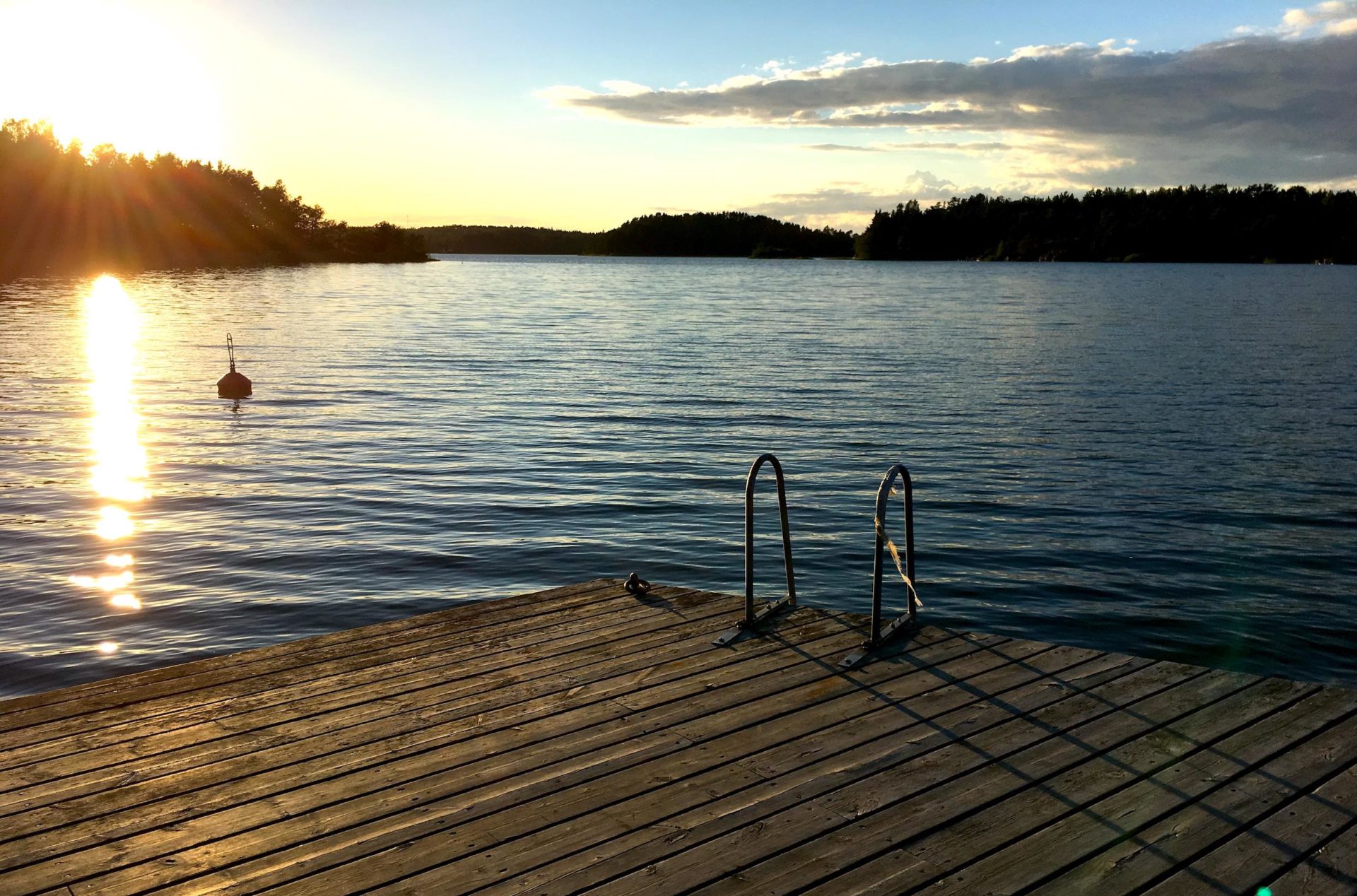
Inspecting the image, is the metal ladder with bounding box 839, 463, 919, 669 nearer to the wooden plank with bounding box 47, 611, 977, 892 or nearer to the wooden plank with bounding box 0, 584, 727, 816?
the wooden plank with bounding box 47, 611, 977, 892

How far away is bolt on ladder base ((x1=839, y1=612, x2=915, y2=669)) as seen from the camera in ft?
23.1

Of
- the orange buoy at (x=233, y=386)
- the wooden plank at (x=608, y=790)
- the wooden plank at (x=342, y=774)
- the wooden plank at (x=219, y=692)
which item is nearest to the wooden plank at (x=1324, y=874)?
the wooden plank at (x=608, y=790)

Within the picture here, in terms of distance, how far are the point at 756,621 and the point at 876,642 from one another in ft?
3.13

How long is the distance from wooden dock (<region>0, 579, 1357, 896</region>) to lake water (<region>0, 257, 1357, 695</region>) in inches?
185

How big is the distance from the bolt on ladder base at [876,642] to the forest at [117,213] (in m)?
103

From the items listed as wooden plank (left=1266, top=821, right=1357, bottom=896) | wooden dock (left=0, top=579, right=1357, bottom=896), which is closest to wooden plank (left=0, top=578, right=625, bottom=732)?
wooden dock (left=0, top=579, right=1357, bottom=896)

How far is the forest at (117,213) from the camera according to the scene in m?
122

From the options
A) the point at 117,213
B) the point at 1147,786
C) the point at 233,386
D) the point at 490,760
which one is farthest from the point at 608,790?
the point at 117,213

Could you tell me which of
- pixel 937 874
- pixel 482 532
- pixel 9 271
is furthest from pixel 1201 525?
pixel 9 271

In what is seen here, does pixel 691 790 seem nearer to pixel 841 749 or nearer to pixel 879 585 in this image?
pixel 841 749

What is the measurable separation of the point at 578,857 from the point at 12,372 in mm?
34289

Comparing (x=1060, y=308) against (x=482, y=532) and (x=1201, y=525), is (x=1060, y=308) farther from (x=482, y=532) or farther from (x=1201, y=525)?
(x=482, y=532)

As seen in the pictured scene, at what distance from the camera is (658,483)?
18438 mm

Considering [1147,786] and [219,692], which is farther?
[219,692]
